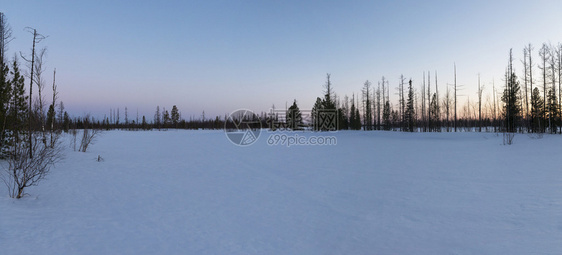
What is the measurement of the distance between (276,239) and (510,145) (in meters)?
18.8

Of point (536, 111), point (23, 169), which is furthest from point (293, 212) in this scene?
point (536, 111)

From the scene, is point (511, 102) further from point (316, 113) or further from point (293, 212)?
point (293, 212)

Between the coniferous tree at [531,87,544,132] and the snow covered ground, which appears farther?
the coniferous tree at [531,87,544,132]

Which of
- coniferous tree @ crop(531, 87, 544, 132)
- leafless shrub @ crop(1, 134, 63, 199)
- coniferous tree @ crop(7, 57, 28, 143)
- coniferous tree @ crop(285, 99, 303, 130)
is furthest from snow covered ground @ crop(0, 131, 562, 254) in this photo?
coniferous tree @ crop(285, 99, 303, 130)

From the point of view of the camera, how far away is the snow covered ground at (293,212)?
13.4ft

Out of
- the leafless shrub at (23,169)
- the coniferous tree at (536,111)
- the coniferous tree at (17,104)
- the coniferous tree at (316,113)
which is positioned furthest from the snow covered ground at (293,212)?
the coniferous tree at (316,113)

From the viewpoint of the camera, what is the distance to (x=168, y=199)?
6.86 meters

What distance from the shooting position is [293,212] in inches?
230

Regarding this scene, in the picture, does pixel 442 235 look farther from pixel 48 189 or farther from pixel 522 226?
pixel 48 189

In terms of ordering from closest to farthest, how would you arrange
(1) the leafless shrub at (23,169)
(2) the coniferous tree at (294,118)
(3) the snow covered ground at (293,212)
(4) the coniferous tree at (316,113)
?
(3) the snow covered ground at (293,212), (1) the leafless shrub at (23,169), (4) the coniferous tree at (316,113), (2) the coniferous tree at (294,118)

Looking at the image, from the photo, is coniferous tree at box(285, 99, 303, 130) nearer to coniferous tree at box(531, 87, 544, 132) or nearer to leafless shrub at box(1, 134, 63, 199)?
coniferous tree at box(531, 87, 544, 132)

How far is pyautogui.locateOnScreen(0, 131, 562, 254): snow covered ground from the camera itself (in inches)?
161

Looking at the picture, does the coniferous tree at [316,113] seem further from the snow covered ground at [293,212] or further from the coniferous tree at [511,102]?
the snow covered ground at [293,212]

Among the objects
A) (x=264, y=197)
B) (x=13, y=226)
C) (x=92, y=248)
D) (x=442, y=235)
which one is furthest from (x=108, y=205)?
(x=442, y=235)
